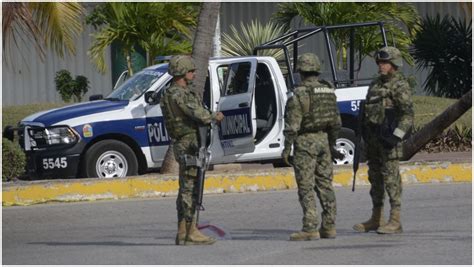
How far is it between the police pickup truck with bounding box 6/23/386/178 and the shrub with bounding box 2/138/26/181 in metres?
0.30

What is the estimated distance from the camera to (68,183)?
1397 centimetres

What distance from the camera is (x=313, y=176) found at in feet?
34.3

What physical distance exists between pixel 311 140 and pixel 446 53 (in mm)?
15753

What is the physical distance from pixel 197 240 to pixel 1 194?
13.1 feet

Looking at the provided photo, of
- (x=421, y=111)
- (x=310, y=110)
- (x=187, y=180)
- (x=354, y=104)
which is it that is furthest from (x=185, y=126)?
(x=421, y=111)

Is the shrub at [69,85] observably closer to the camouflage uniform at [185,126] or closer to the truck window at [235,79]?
the truck window at [235,79]

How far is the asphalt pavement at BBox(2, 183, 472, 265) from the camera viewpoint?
9828 millimetres

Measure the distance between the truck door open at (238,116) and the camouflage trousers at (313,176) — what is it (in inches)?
189

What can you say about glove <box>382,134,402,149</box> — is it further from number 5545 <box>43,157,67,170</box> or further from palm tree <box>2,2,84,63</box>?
number 5545 <box>43,157,67,170</box>

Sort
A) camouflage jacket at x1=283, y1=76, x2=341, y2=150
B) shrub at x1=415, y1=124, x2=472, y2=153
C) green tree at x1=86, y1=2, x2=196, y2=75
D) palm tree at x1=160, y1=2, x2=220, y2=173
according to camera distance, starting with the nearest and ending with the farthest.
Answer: camouflage jacket at x1=283, y1=76, x2=341, y2=150, palm tree at x1=160, y1=2, x2=220, y2=173, shrub at x1=415, y1=124, x2=472, y2=153, green tree at x1=86, y1=2, x2=196, y2=75

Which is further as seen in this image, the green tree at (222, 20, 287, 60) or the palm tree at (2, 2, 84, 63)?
the green tree at (222, 20, 287, 60)

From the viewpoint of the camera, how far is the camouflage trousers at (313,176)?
10.4 metres

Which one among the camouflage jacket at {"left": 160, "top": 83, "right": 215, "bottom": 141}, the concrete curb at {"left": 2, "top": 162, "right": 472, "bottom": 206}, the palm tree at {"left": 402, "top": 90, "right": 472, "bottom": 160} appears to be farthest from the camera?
the palm tree at {"left": 402, "top": 90, "right": 472, "bottom": 160}

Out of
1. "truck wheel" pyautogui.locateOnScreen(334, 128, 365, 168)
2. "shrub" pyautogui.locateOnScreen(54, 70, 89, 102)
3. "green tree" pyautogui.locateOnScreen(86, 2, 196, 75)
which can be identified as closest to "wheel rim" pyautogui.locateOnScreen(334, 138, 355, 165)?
"truck wheel" pyautogui.locateOnScreen(334, 128, 365, 168)
